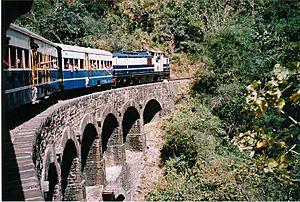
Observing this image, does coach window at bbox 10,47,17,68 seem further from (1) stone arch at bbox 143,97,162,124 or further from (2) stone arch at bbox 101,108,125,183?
(1) stone arch at bbox 143,97,162,124

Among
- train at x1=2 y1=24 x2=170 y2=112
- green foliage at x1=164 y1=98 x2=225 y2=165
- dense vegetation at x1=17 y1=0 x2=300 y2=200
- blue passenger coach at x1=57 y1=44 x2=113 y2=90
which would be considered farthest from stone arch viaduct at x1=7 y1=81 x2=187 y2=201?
dense vegetation at x1=17 y1=0 x2=300 y2=200

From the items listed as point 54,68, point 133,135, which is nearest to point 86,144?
point 54,68

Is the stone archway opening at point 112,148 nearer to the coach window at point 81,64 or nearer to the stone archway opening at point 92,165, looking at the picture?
the stone archway opening at point 92,165

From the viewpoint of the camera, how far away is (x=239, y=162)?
1702cm

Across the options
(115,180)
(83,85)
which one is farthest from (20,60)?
(115,180)

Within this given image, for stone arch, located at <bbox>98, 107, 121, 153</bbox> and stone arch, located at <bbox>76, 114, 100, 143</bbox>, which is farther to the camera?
stone arch, located at <bbox>98, 107, 121, 153</bbox>

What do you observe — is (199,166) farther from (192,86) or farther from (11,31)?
(11,31)

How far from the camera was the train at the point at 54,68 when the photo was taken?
22.6 feet

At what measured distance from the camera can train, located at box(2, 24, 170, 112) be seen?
690 centimetres

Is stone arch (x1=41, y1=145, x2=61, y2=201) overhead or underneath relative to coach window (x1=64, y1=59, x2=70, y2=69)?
underneath

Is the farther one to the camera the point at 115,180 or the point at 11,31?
the point at 115,180

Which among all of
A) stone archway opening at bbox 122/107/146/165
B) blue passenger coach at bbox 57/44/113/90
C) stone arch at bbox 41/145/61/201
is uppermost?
blue passenger coach at bbox 57/44/113/90

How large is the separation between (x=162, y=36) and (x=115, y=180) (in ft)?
64.9

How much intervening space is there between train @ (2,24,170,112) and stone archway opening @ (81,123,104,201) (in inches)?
73.4
